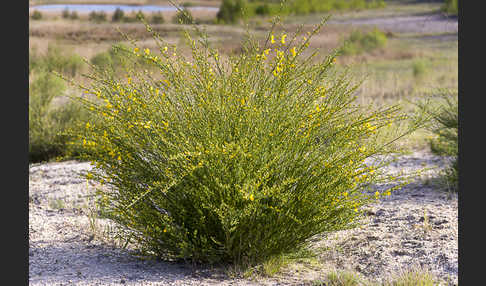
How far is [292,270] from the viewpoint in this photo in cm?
511

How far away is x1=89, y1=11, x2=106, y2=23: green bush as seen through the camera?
68.7 feet

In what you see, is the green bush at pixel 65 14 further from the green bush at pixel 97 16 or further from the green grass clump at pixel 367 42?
the green grass clump at pixel 367 42

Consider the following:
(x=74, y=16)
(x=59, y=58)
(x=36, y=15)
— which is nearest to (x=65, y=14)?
(x=74, y=16)

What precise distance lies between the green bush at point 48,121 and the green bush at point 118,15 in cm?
928

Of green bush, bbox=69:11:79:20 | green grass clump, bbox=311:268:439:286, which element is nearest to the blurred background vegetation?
green bush, bbox=69:11:79:20

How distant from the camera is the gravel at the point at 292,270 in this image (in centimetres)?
491

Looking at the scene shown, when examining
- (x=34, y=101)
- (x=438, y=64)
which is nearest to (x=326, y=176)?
(x=34, y=101)

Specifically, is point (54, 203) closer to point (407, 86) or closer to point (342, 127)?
point (342, 127)

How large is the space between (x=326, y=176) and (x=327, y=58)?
0.98 m

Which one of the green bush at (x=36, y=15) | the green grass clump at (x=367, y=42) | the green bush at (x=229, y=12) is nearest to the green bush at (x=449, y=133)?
the green bush at (x=229, y=12)

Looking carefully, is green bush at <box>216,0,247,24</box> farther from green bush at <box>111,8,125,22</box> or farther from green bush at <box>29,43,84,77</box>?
green bush at <box>29,43,84,77</box>

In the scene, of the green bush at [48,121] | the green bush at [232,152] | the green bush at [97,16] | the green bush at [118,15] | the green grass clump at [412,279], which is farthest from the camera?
the green bush at [97,16]

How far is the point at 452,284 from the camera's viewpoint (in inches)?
187

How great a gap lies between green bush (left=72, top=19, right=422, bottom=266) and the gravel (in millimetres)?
243
